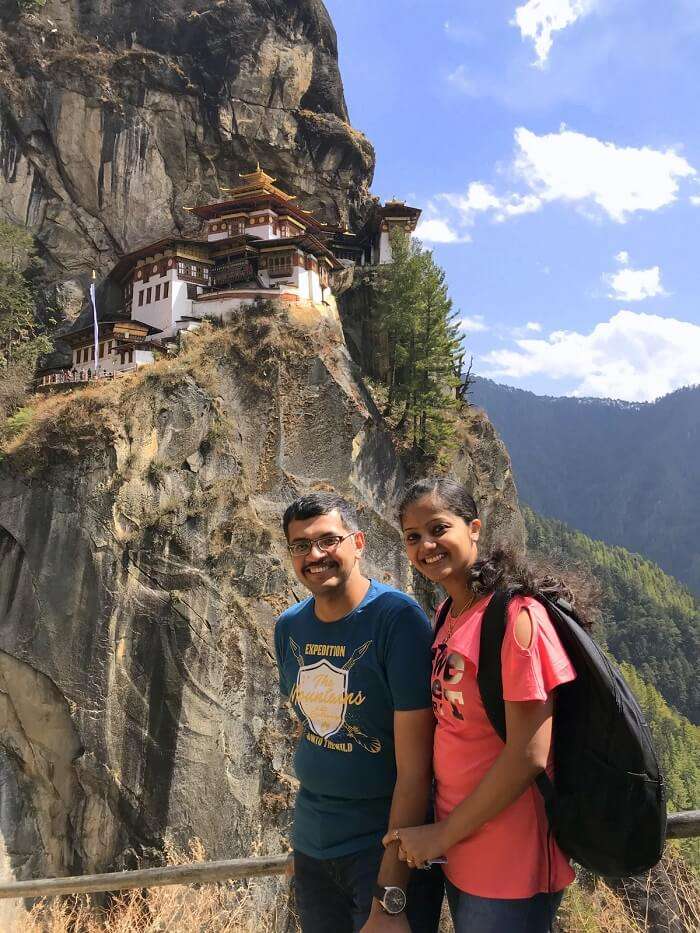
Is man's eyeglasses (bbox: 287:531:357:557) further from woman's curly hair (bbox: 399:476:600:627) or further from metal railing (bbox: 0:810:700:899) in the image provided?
metal railing (bbox: 0:810:700:899)

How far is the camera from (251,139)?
3747cm

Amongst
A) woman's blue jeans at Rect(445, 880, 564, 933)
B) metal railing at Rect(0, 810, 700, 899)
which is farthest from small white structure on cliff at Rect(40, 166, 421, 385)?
woman's blue jeans at Rect(445, 880, 564, 933)

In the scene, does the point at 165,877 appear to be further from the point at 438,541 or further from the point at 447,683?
the point at 438,541

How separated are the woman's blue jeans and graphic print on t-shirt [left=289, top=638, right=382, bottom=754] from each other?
2.69 feet

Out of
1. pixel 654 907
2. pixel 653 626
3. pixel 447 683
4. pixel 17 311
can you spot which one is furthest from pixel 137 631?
pixel 653 626

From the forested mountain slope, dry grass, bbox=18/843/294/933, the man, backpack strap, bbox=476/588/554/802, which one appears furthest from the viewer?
the forested mountain slope

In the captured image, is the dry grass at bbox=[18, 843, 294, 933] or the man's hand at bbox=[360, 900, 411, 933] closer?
the man's hand at bbox=[360, 900, 411, 933]

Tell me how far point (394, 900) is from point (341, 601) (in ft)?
4.78

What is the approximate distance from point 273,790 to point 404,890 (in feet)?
59.4

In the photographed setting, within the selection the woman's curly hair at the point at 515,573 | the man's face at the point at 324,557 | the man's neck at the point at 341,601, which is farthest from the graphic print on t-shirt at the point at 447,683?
the man's face at the point at 324,557

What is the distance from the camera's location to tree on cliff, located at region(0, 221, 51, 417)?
94.3 feet

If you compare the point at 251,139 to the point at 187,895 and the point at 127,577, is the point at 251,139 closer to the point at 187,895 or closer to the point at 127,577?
the point at 127,577

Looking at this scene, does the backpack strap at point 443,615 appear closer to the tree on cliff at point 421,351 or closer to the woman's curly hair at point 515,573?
the woman's curly hair at point 515,573

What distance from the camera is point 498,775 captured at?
8.54ft
